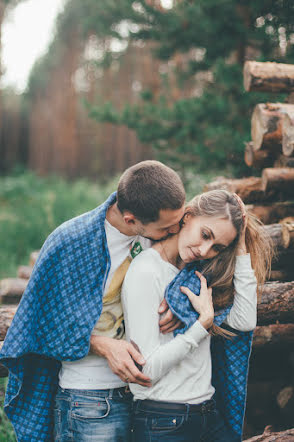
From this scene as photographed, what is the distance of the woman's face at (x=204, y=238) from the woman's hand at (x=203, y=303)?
134 mm

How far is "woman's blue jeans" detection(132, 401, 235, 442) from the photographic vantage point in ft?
6.38

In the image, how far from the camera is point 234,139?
510 cm

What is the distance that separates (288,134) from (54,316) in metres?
2.21

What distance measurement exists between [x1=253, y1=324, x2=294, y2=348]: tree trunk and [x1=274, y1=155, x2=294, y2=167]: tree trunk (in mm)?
1340

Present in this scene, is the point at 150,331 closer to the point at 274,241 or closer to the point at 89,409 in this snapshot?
the point at 89,409

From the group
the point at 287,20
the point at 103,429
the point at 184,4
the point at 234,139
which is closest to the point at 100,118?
the point at 184,4

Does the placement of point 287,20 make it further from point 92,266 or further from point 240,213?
point 92,266

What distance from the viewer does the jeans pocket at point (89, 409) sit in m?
2.01

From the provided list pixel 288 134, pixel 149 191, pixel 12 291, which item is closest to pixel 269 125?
pixel 288 134

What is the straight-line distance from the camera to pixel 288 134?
3.25 metres

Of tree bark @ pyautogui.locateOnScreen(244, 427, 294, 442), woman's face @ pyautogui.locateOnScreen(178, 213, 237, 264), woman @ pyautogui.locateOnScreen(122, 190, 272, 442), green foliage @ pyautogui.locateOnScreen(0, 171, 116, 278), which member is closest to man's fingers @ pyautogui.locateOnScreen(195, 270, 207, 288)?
woman @ pyautogui.locateOnScreen(122, 190, 272, 442)

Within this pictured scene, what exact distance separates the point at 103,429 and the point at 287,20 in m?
5.09

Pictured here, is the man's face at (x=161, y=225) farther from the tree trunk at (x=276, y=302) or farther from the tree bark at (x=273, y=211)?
the tree bark at (x=273, y=211)

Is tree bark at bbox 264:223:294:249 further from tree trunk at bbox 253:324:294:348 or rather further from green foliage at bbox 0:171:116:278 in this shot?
green foliage at bbox 0:171:116:278
